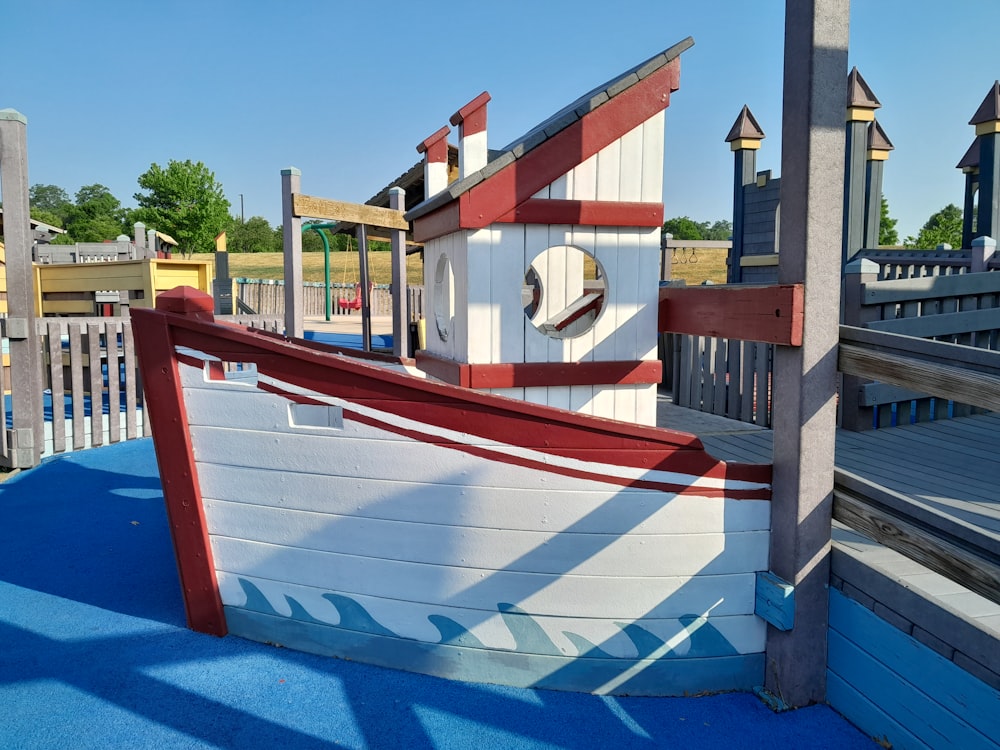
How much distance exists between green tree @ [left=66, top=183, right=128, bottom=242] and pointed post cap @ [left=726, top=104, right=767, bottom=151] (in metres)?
55.5

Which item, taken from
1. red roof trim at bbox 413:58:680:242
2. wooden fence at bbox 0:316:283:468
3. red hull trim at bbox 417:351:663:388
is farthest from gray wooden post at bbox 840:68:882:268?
wooden fence at bbox 0:316:283:468

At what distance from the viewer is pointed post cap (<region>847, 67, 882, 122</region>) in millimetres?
11555

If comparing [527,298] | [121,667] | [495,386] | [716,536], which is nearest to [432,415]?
[495,386]

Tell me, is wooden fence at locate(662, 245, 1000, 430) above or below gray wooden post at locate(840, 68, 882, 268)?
below

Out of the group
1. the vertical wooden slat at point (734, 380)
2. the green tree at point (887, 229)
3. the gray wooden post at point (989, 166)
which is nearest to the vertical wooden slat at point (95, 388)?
the vertical wooden slat at point (734, 380)

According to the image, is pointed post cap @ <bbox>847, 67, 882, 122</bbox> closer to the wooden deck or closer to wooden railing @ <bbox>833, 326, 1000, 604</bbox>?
the wooden deck

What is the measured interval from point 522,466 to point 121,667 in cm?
211

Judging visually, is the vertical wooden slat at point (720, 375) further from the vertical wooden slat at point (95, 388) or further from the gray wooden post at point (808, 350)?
the vertical wooden slat at point (95, 388)

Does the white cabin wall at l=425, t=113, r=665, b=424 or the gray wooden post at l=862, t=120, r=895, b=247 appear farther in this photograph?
the gray wooden post at l=862, t=120, r=895, b=247

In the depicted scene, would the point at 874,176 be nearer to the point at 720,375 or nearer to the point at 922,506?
the point at 720,375

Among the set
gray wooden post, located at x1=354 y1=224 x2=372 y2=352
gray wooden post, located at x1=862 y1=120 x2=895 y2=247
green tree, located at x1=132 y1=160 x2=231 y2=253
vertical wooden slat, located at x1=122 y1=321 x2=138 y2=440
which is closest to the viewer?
gray wooden post, located at x1=354 y1=224 x2=372 y2=352

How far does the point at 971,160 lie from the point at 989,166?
10.6 feet

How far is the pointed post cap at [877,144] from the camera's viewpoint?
13578mm

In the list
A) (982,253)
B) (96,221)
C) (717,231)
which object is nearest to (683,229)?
(717,231)
